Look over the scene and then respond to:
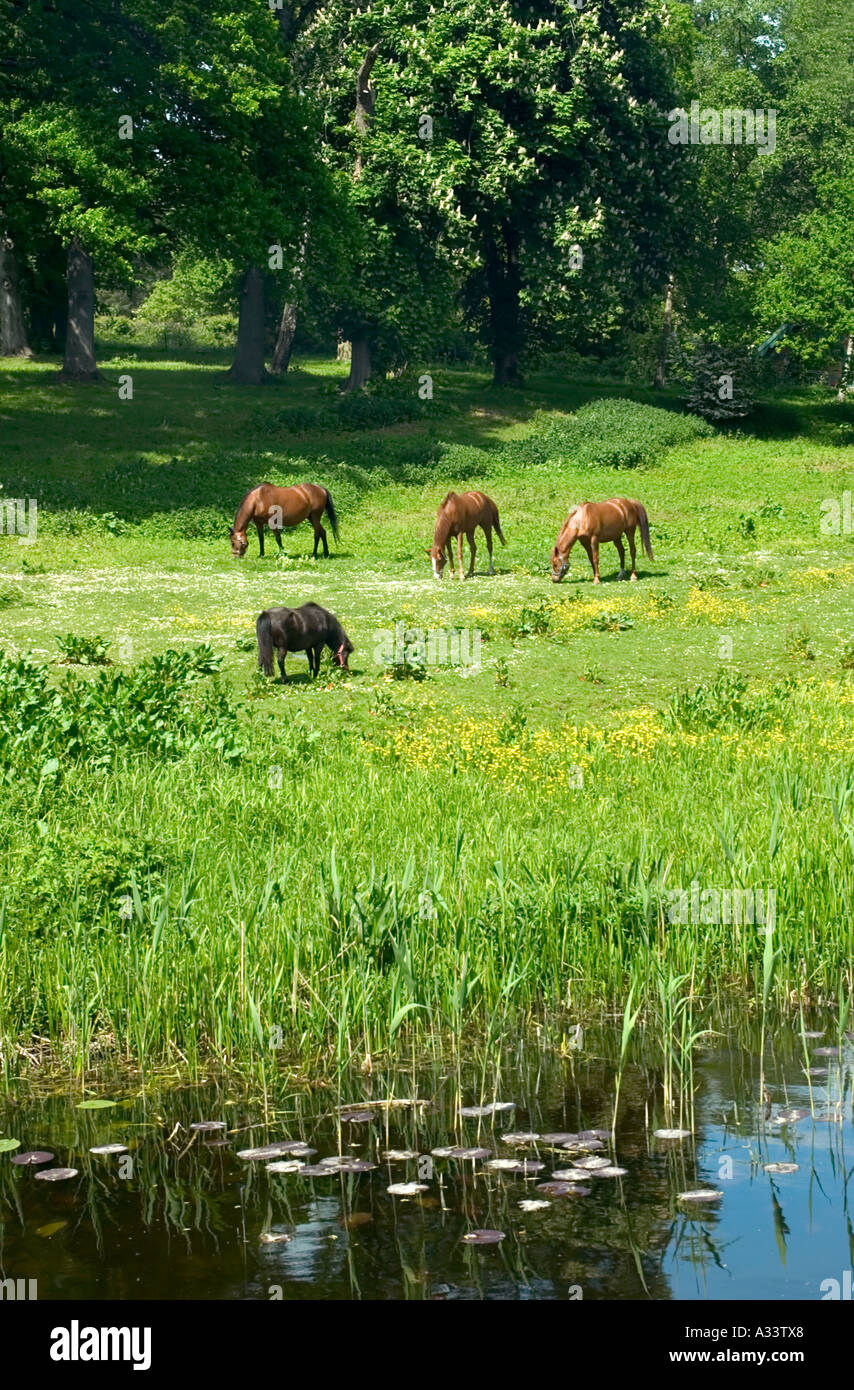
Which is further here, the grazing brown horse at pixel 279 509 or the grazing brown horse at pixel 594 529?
the grazing brown horse at pixel 279 509

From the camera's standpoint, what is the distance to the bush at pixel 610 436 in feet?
158

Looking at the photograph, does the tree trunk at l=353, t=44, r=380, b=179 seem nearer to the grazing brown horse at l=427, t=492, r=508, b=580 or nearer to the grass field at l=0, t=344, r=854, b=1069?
the grass field at l=0, t=344, r=854, b=1069

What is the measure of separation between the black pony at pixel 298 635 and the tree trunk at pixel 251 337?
132 feet

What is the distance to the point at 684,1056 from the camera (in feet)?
29.5

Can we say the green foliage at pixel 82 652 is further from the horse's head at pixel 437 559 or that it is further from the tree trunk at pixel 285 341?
the tree trunk at pixel 285 341

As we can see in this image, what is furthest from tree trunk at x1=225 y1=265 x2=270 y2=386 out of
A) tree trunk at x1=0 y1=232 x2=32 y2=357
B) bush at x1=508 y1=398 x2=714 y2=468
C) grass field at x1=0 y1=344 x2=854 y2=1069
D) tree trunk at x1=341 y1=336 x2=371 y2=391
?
grass field at x1=0 y1=344 x2=854 y2=1069

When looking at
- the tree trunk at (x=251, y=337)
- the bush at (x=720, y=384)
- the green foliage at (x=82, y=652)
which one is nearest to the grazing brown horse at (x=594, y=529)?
the green foliage at (x=82, y=652)

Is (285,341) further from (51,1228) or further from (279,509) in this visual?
(51,1228)

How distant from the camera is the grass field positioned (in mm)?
10102

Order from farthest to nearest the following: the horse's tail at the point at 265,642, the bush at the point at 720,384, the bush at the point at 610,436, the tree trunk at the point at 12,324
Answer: the tree trunk at the point at 12,324 → the bush at the point at 720,384 → the bush at the point at 610,436 → the horse's tail at the point at 265,642

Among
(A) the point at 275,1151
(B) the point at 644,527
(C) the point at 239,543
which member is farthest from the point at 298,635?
(C) the point at 239,543

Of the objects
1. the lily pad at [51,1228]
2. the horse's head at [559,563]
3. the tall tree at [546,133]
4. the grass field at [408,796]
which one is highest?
the tall tree at [546,133]

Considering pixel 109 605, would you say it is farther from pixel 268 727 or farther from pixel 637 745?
pixel 637 745

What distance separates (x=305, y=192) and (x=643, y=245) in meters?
16.4
